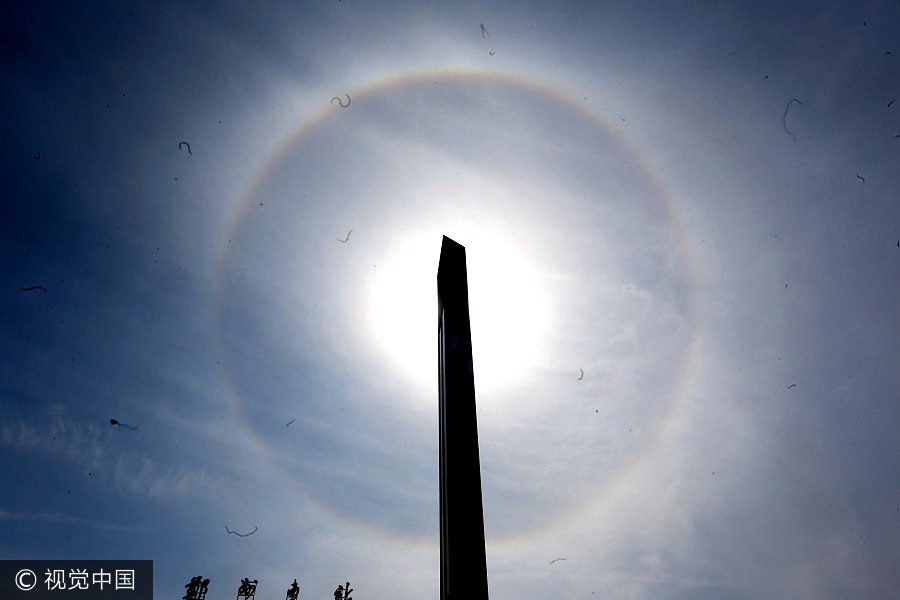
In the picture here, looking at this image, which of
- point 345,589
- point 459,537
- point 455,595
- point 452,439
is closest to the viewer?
point 455,595

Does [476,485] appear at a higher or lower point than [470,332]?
lower

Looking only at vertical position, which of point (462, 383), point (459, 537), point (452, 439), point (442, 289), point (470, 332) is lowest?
point (459, 537)

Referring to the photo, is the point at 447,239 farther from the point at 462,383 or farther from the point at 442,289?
the point at 462,383

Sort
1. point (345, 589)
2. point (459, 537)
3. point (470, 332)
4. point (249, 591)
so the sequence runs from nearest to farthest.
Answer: point (459, 537) → point (470, 332) → point (249, 591) → point (345, 589)

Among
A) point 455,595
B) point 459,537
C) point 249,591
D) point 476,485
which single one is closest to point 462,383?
point 476,485

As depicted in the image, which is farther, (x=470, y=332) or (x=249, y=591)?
(x=249, y=591)

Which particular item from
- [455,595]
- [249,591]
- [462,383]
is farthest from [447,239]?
[249,591]
